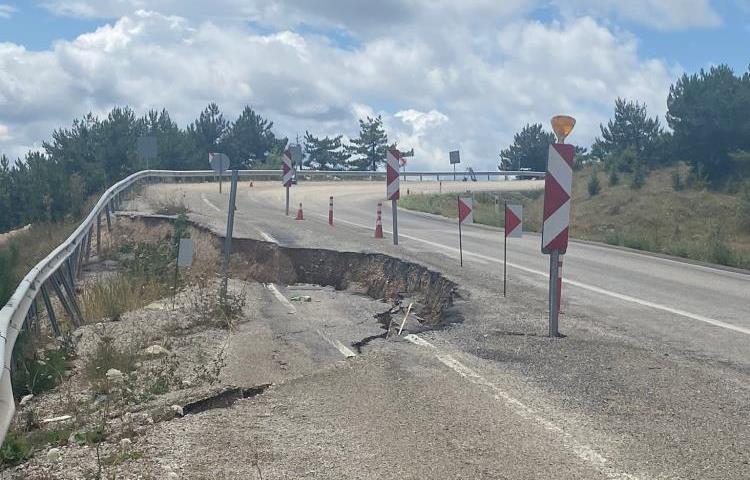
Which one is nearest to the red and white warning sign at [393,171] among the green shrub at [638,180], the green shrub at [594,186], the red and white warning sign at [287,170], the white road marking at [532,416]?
the white road marking at [532,416]

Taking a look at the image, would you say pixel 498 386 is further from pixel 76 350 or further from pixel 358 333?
pixel 76 350

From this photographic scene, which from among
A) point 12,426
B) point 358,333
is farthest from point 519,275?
point 12,426

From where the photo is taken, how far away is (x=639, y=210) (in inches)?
1682

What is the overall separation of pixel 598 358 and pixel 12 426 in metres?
5.14

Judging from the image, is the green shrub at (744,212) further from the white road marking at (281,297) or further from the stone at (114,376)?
the stone at (114,376)

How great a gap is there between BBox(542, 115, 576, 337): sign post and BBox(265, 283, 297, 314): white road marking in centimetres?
455

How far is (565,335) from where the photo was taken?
30.8 ft

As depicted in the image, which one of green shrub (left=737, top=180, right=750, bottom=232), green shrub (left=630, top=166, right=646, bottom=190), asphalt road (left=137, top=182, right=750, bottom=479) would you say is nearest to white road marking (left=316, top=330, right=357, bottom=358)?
asphalt road (left=137, top=182, right=750, bottom=479)

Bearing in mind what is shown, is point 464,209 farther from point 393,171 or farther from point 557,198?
point 557,198

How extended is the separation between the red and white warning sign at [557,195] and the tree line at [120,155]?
18.5 m

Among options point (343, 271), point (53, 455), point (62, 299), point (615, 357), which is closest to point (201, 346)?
point (62, 299)

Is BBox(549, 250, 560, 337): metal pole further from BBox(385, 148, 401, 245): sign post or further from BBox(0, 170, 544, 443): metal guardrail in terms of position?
BBox(385, 148, 401, 245): sign post

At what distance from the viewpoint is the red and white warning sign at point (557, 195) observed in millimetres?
9203

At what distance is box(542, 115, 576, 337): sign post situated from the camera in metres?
9.19
